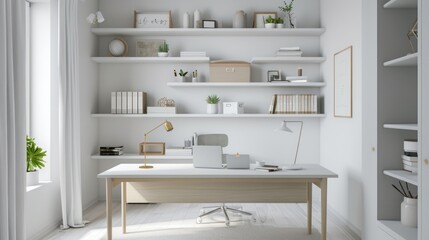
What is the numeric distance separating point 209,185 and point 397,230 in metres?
1.71

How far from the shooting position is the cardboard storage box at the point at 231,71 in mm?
5703

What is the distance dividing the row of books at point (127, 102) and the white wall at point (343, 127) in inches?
96.4

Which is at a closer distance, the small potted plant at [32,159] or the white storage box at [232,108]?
the small potted plant at [32,159]

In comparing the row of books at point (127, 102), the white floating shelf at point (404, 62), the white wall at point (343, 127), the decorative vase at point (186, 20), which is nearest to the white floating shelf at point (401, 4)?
the white floating shelf at point (404, 62)

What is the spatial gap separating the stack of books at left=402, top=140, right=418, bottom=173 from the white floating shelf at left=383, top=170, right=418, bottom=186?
0.17 feet

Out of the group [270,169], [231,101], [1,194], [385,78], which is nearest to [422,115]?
[385,78]

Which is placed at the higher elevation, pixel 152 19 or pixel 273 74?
pixel 152 19

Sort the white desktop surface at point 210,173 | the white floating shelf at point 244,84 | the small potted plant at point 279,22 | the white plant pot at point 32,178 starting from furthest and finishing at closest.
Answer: the small potted plant at point 279,22 → the white floating shelf at point 244,84 → the white plant pot at point 32,178 → the white desktop surface at point 210,173

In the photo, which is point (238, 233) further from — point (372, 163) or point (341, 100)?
point (341, 100)

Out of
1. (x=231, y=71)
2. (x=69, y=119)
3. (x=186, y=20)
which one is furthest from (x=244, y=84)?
→ (x=69, y=119)

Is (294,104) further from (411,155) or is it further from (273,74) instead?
(411,155)

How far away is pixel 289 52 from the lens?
5688mm

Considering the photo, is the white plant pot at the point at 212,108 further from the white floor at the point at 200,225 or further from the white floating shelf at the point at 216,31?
the white floor at the point at 200,225

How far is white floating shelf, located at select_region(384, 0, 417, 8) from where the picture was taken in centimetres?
313
